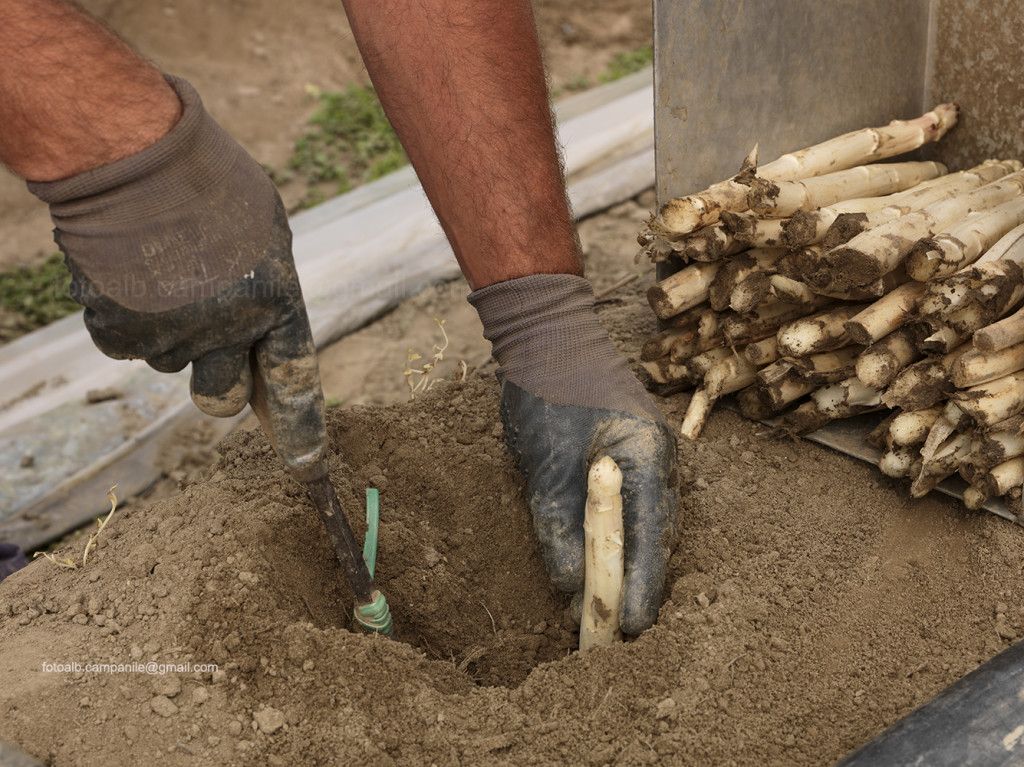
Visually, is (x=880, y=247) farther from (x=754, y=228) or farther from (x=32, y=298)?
(x=32, y=298)

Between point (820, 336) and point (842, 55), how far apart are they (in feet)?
3.40

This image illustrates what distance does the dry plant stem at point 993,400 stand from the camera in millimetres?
1916

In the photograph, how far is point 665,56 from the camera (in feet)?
7.82

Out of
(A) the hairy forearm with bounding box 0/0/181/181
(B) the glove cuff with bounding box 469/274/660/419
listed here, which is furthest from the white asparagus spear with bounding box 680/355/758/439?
(A) the hairy forearm with bounding box 0/0/181/181

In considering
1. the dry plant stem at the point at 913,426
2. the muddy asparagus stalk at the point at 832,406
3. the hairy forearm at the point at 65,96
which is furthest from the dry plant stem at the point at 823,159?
the hairy forearm at the point at 65,96

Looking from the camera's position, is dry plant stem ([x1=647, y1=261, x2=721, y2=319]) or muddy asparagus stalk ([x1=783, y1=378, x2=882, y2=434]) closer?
muddy asparagus stalk ([x1=783, y1=378, x2=882, y2=434])

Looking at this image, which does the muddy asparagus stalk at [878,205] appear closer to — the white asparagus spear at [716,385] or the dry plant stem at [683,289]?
the dry plant stem at [683,289]

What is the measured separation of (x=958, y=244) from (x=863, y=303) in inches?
12.5

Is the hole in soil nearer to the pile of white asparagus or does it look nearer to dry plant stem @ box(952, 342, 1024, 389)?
the pile of white asparagus

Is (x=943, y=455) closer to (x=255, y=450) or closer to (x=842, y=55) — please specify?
(x=842, y=55)

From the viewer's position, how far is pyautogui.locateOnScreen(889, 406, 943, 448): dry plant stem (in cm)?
207

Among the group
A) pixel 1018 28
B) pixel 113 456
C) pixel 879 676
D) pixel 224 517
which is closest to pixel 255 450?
pixel 224 517

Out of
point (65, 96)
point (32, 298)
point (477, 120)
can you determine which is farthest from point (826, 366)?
point (32, 298)

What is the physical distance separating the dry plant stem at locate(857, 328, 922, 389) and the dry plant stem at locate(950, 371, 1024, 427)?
163 millimetres
